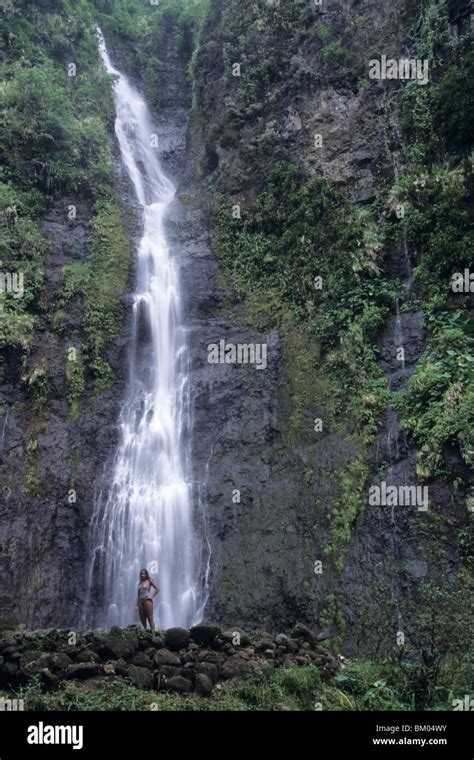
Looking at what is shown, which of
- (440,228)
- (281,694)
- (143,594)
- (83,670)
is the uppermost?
(440,228)

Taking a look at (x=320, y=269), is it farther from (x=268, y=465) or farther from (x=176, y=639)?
(x=176, y=639)

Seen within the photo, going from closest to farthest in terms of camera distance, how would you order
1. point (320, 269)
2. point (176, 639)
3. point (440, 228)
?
point (176, 639), point (440, 228), point (320, 269)

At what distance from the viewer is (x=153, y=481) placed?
1396 cm

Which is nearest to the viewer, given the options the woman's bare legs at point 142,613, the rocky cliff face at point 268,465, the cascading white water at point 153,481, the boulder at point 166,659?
the boulder at point 166,659

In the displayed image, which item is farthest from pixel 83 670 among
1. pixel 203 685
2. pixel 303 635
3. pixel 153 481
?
pixel 153 481

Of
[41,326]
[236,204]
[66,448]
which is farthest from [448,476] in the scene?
[236,204]

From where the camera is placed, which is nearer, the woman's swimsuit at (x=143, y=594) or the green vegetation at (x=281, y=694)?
the green vegetation at (x=281, y=694)

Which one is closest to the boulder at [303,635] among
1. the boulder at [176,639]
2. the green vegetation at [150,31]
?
the boulder at [176,639]

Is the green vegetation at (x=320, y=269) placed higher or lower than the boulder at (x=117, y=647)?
higher

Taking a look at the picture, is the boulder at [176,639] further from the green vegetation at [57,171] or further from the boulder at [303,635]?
the green vegetation at [57,171]

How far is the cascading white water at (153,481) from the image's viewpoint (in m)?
12.4

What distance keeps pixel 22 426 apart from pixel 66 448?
121cm

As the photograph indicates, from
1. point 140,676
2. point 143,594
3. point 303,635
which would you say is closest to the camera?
point 140,676

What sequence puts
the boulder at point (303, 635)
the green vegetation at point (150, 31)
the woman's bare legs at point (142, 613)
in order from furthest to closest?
1. the green vegetation at point (150, 31)
2. the woman's bare legs at point (142, 613)
3. the boulder at point (303, 635)
